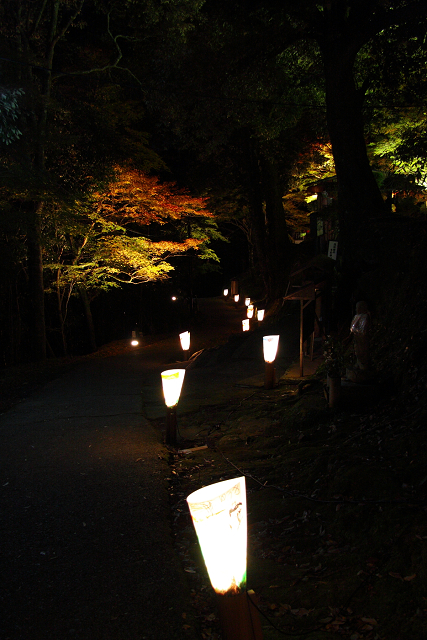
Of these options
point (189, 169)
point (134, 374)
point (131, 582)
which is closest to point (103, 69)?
point (189, 169)

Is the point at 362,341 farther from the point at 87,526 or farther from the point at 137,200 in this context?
the point at 137,200

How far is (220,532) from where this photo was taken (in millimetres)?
2633

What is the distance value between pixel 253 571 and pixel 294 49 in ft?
50.8

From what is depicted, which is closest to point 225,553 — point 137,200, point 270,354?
point 270,354

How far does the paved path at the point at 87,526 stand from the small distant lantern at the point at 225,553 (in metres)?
0.59

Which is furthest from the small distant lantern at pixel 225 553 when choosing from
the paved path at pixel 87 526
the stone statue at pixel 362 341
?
the stone statue at pixel 362 341

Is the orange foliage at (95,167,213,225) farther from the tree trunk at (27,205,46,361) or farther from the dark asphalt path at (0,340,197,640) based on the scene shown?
the dark asphalt path at (0,340,197,640)

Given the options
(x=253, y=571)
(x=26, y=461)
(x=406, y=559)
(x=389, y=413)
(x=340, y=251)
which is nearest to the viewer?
(x=406, y=559)

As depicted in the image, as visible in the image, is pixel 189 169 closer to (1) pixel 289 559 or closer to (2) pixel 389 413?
(2) pixel 389 413

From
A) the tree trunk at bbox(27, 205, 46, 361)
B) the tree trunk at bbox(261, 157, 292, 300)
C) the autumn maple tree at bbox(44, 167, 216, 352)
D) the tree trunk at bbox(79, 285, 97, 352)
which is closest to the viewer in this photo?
the tree trunk at bbox(27, 205, 46, 361)

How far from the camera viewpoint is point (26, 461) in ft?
21.3

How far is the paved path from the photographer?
10.5 ft

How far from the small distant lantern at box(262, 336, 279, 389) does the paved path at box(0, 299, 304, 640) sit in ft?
3.59

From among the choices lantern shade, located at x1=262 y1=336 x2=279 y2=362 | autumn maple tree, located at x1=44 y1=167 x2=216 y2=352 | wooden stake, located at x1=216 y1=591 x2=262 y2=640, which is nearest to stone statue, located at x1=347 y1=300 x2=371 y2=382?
lantern shade, located at x1=262 y1=336 x2=279 y2=362
